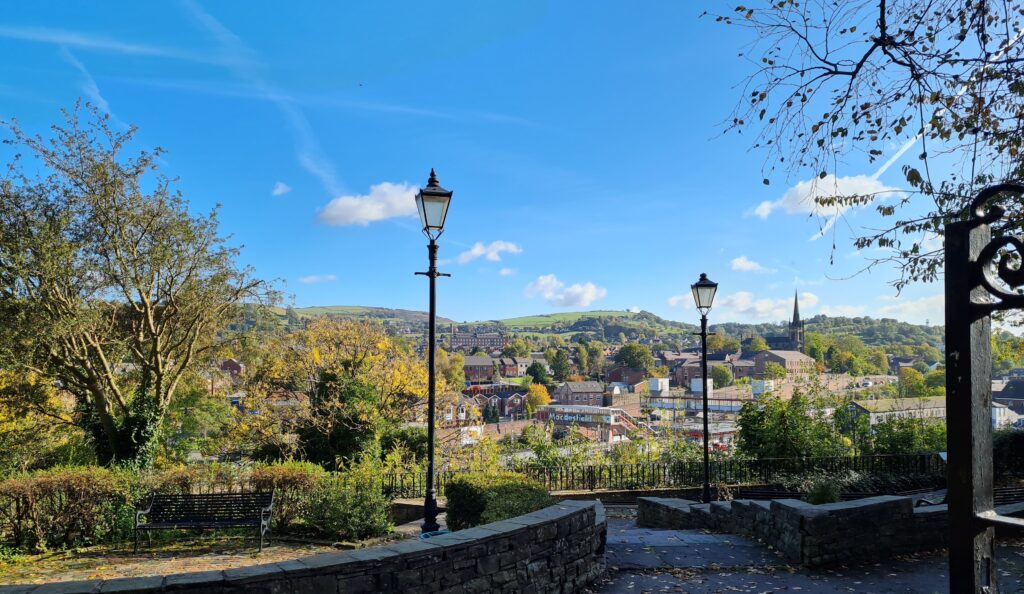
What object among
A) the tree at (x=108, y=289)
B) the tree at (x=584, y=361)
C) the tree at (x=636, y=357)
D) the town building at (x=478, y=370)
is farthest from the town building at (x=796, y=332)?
the tree at (x=108, y=289)

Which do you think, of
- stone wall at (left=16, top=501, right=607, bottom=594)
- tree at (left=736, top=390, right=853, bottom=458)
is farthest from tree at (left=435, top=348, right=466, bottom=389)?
stone wall at (left=16, top=501, right=607, bottom=594)

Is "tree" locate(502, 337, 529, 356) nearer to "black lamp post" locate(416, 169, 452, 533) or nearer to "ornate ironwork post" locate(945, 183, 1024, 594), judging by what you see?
"black lamp post" locate(416, 169, 452, 533)

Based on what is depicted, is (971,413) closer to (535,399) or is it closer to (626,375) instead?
(535,399)

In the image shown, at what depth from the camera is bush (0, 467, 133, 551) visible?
8.82m

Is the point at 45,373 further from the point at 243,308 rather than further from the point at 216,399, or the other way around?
the point at 216,399

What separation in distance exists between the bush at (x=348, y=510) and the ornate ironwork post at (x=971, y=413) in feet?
28.2

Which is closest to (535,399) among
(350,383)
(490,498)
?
(350,383)

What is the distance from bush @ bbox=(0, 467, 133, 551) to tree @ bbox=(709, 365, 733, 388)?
101m

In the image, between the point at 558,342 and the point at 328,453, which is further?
the point at 558,342

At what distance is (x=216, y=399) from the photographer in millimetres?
20203

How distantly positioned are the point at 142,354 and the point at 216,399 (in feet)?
17.8

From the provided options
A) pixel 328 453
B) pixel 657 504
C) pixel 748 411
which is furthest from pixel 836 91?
pixel 328 453

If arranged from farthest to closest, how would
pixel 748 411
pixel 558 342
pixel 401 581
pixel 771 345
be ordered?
1. pixel 558 342
2. pixel 771 345
3. pixel 748 411
4. pixel 401 581

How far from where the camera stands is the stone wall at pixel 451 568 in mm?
3662
